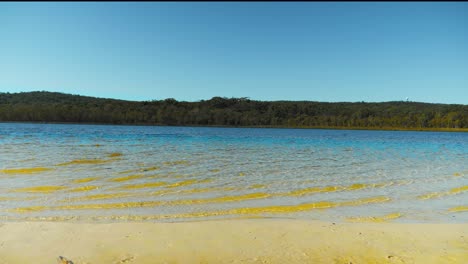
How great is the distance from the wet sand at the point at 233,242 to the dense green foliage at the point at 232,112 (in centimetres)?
11655

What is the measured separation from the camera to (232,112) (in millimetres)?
145625

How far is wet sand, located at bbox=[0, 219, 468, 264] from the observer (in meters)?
4.48

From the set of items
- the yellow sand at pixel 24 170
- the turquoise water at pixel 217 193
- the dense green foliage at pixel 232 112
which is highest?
the dense green foliage at pixel 232 112

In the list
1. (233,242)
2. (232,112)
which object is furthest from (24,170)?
(232,112)

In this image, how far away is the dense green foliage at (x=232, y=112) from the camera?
377ft

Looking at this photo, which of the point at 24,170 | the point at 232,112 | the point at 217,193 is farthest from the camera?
the point at 232,112

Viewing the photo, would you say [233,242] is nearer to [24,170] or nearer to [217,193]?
[217,193]

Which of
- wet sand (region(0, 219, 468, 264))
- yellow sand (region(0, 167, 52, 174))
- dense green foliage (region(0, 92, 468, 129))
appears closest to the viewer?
wet sand (region(0, 219, 468, 264))

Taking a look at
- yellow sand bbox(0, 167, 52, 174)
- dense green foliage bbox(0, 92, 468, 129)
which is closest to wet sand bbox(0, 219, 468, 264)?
yellow sand bbox(0, 167, 52, 174)

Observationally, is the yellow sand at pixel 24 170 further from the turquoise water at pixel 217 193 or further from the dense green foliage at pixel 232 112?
the dense green foliage at pixel 232 112

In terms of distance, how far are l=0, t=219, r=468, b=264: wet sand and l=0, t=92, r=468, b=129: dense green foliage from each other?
11655 cm

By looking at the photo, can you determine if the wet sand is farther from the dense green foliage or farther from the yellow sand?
the dense green foliage

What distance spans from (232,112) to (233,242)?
14089 centimetres

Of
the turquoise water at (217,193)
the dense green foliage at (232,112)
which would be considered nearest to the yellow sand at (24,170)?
the turquoise water at (217,193)
